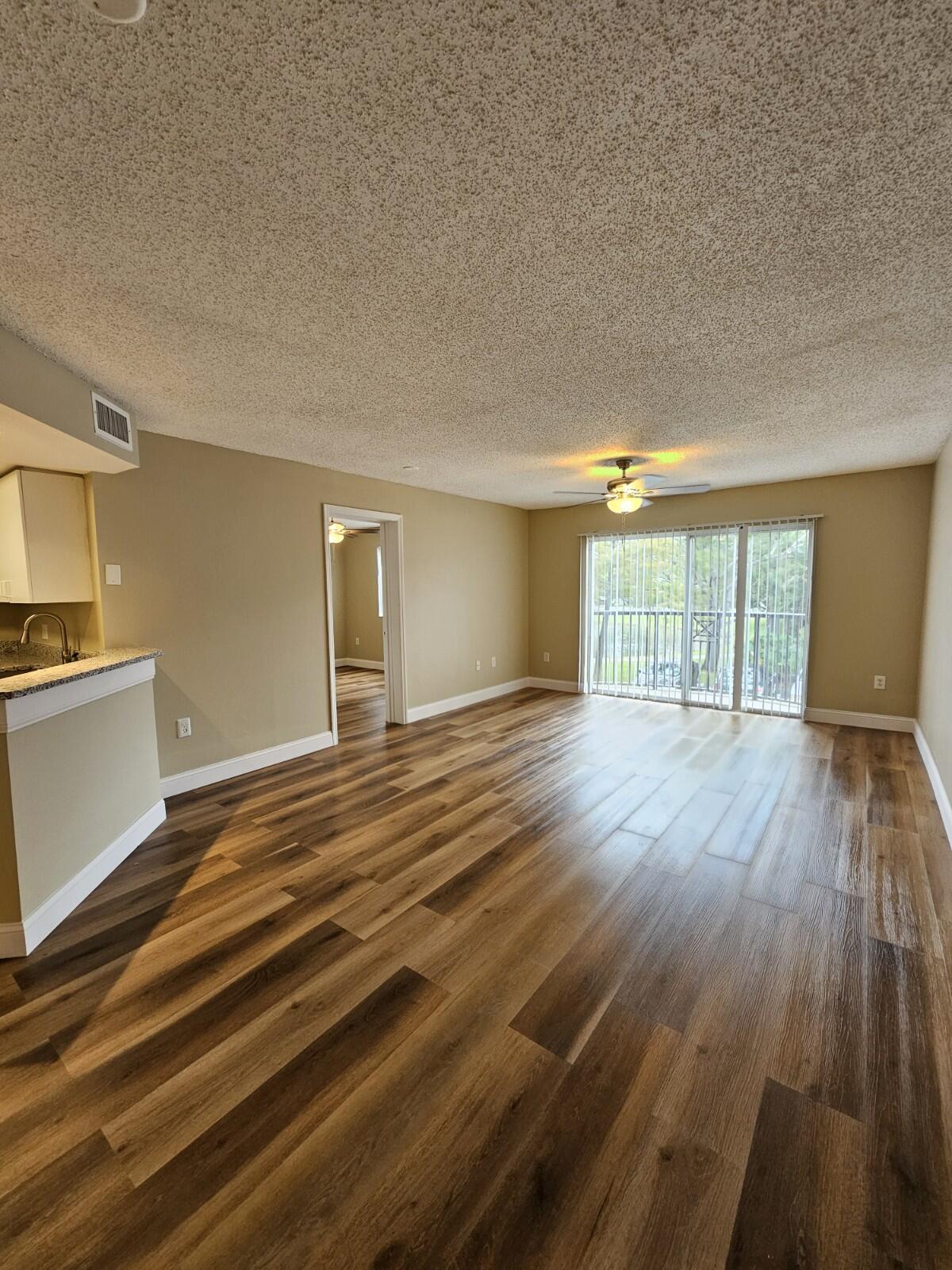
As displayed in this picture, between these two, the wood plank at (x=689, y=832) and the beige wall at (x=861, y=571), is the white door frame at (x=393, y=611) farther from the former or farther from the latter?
the beige wall at (x=861, y=571)

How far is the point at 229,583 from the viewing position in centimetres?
386

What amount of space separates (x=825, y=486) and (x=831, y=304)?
3789 mm

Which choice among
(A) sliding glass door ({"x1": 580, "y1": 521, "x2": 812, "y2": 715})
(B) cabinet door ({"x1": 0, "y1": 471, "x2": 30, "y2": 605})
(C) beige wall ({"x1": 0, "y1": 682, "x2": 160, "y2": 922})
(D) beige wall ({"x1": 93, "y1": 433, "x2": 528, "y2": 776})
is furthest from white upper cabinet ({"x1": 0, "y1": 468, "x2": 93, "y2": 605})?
(A) sliding glass door ({"x1": 580, "y1": 521, "x2": 812, "y2": 715})

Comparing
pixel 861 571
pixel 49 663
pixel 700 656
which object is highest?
pixel 861 571

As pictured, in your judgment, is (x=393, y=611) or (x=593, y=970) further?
(x=393, y=611)

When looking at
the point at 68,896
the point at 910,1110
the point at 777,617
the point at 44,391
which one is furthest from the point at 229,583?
the point at 777,617

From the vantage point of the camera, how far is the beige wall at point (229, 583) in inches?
133

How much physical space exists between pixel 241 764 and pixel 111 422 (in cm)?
249

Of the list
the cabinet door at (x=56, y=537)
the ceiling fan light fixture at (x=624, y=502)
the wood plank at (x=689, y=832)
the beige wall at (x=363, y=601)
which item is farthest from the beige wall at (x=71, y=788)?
the beige wall at (x=363, y=601)

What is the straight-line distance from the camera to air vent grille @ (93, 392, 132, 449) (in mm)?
2662

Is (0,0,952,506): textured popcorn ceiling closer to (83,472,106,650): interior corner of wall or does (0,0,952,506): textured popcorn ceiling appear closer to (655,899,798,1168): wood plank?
(83,472,106,650): interior corner of wall

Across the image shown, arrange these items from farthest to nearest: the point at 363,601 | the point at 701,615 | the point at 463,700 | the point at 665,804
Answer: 1. the point at 363,601
2. the point at 463,700
3. the point at 701,615
4. the point at 665,804

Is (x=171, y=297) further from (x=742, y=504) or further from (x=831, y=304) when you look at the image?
(x=742, y=504)

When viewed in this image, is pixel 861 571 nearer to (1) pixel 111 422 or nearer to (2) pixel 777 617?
(2) pixel 777 617
